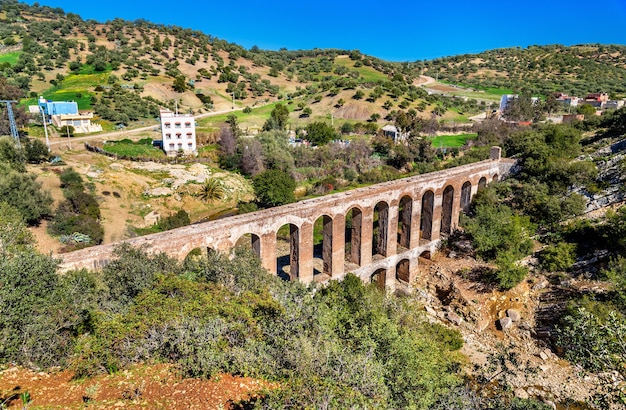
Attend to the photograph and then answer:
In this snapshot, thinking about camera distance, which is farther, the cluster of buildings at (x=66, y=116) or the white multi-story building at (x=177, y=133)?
the cluster of buildings at (x=66, y=116)

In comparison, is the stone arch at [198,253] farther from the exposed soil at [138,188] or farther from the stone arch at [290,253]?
the exposed soil at [138,188]

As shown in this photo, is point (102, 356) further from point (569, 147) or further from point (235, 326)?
point (569, 147)

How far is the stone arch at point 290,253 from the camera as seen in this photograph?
70.6 ft

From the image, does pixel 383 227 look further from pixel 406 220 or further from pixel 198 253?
pixel 198 253

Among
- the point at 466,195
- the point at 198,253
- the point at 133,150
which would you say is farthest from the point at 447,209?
the point at 133,150

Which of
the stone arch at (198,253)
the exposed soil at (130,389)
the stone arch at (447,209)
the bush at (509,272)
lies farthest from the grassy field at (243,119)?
the exposed soil at (130,389)

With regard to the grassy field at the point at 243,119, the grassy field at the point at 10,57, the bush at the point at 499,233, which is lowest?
the bush at the point at 499,233

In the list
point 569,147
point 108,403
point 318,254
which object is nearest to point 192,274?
point 108,403

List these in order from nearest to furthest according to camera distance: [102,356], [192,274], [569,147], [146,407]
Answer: [146,407] → [102,356] → [192,274] → [569,147]

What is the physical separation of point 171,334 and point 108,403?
2.20 metres

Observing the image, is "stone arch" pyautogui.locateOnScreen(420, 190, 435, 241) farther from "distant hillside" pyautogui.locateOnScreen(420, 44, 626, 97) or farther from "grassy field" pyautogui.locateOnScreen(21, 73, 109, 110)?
"distant hillside" pyautogui.locateOnScreen(420, 44, 626, 97)

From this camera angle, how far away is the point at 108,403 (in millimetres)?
8805

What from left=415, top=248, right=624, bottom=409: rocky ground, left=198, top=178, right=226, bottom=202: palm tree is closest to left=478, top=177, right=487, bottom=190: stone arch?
left=415, top=248, right=624, bottom=409: rocky ground

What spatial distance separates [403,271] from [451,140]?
3894 cm
